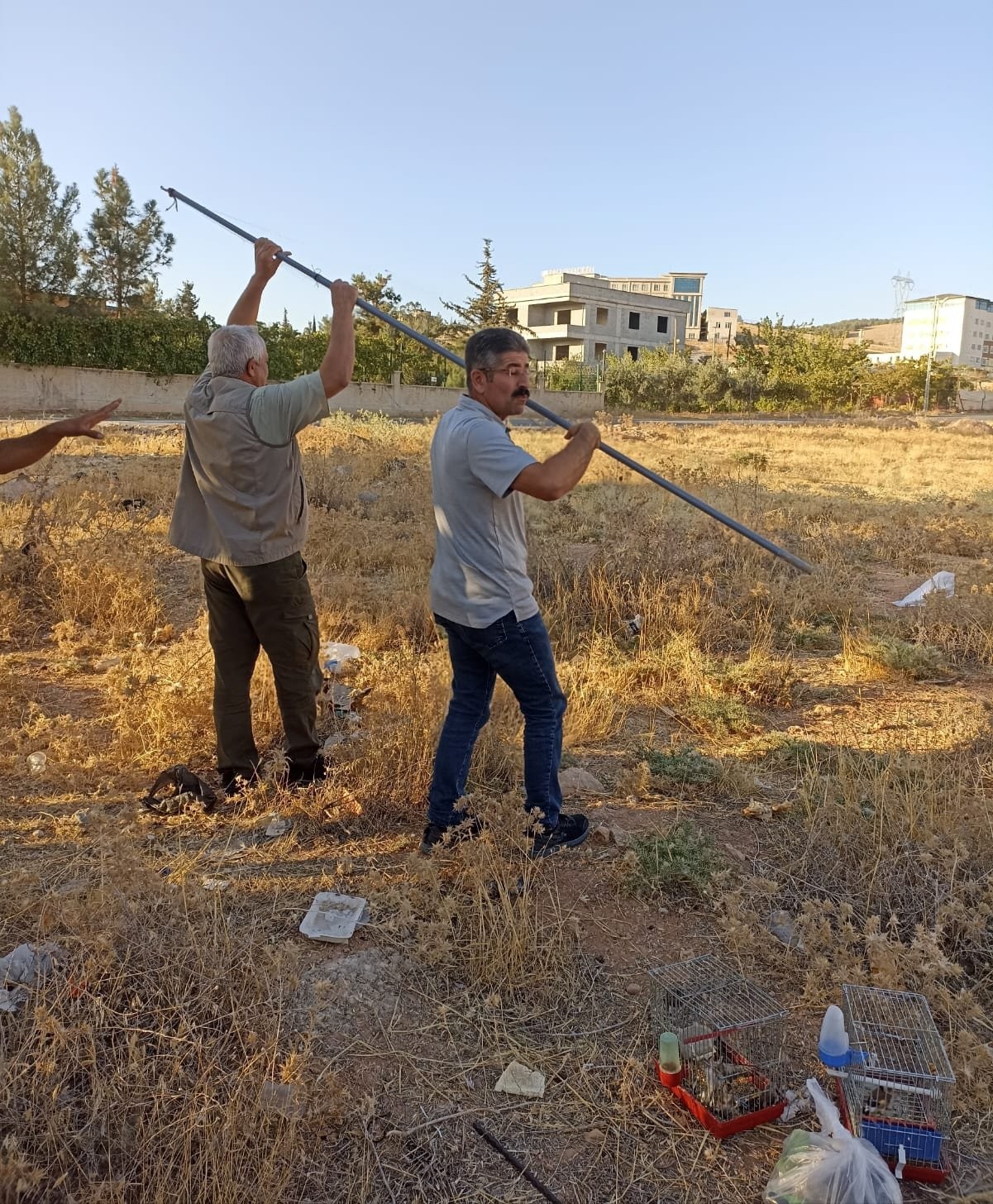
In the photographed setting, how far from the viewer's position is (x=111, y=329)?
28250mm

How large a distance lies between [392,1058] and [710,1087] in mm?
805

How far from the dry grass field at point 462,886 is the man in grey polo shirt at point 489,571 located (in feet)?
0.72

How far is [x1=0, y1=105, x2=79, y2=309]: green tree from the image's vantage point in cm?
2819

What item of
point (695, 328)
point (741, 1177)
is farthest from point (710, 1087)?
point (695, 328)

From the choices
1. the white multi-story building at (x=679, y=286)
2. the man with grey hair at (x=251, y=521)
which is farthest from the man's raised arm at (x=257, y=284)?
the white multi-story building at (x=679, y=286)

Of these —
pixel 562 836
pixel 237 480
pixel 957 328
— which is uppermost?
pixel 957 328

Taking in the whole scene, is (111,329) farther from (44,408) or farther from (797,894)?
(797,894)

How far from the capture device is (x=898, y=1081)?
2.25 meters

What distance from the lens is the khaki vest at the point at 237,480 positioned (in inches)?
133

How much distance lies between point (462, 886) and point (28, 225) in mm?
32048

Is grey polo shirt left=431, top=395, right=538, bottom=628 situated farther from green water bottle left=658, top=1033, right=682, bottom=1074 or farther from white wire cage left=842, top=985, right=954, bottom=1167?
white wire cage left=842, top=985, right=954, bottom=1167

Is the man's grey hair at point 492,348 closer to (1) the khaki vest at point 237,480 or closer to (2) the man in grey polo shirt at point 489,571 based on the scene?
(2) the man in grey polo shirt at point 489,571

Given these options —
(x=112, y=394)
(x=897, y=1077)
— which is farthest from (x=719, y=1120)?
(x=112, y=394)

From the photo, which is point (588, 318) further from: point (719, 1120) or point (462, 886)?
point (719, 1120)
